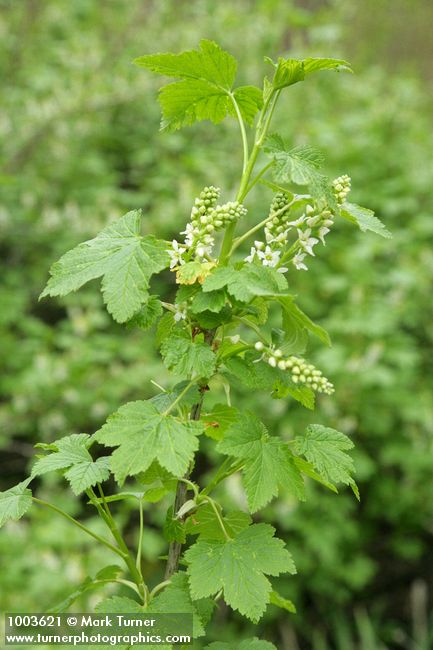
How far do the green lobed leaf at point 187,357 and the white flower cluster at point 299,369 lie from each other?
7 centimetres

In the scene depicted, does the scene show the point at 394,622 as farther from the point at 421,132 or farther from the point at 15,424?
the point at 421,132

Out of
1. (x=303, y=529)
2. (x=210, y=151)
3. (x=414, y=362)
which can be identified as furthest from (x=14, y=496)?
(x=210, y=151)

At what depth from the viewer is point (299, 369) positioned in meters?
0.87

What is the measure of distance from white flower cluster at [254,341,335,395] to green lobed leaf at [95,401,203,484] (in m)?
0.14

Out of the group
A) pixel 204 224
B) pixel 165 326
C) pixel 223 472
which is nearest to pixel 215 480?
pixel 223 472

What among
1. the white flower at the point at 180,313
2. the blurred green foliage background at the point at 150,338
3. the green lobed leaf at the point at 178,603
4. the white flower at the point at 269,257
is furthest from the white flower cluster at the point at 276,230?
the blurred green foliage background at the point at 150,338

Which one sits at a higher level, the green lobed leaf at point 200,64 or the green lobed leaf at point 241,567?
the green lobed leaf at point 200,64

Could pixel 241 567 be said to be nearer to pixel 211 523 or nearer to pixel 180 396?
pixel 211 523

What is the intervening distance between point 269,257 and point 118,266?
215 mm

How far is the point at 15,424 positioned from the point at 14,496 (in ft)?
9.04

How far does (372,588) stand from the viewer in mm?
3814

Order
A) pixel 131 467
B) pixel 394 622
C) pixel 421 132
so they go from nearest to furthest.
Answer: pixel 131 467 < pixel 394 622 < pixel 421 132

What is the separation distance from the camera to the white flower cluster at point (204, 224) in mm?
912

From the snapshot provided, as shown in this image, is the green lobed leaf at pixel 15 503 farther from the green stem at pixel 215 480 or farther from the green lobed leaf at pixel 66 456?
the green stem at pixel 215 480
